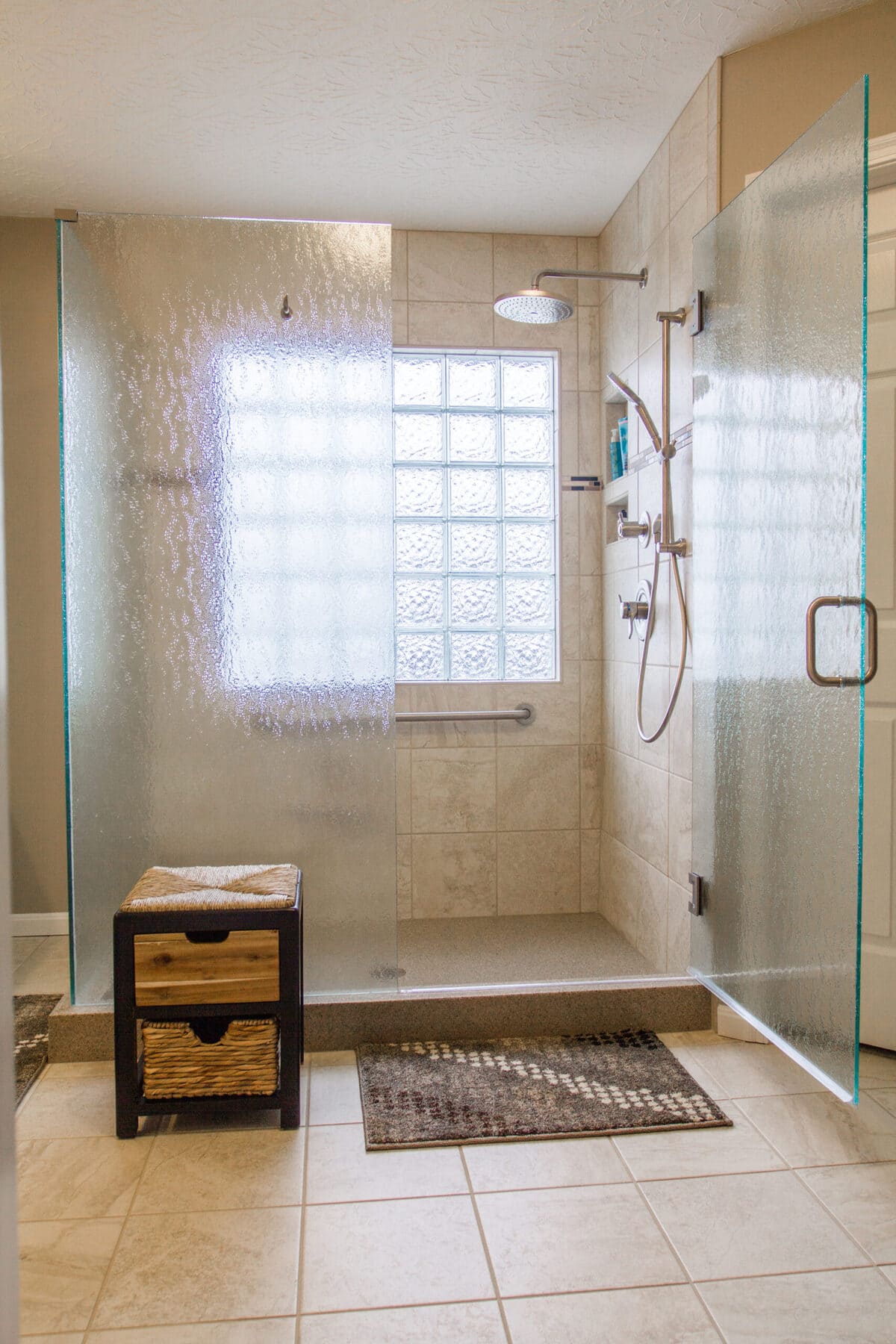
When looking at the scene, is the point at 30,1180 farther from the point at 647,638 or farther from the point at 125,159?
the point at 125,159

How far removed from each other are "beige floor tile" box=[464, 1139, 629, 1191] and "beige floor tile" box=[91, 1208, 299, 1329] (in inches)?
14.2

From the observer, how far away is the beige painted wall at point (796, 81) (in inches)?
86.6

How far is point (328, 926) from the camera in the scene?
7.68 feet

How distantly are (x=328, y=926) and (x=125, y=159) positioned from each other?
233 centimetres

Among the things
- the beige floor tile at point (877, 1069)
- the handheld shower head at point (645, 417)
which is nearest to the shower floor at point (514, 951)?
the beige floor tile at point (877, 1069)

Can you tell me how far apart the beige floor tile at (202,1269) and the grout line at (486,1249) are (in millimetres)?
303

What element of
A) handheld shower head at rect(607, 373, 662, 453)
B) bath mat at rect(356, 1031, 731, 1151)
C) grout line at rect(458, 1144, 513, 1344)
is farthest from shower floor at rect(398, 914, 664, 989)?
handheld shower head at rect(607, 373, 662, 453)

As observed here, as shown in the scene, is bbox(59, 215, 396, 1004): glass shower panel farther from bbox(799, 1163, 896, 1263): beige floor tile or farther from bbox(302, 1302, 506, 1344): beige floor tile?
bbox(799, 1163, 896, 1263): beige floor tile

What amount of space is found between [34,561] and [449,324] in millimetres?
1667

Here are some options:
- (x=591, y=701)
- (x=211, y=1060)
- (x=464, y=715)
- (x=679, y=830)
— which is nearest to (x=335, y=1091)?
(x=211, y=1060)

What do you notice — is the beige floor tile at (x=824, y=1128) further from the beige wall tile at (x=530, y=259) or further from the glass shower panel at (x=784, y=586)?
the beige wall tile at (x=530, y=259)

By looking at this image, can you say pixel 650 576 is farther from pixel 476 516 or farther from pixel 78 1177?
pixel 78 1177

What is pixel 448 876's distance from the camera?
3420mm

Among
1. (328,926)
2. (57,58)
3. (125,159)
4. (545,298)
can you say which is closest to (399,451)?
(545,298)
